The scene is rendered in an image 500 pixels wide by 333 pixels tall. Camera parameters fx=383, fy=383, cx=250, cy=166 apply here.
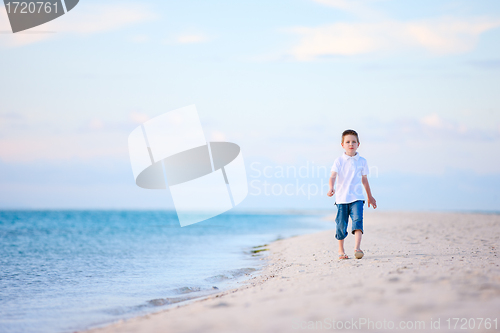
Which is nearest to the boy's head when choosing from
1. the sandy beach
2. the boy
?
the boy

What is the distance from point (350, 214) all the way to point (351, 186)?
1.63ft

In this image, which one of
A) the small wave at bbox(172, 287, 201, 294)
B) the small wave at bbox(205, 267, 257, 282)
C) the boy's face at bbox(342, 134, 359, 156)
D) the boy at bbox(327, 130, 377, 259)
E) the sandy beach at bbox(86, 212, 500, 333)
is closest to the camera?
the sandy beach at bbox(86, 212, 500, 333)

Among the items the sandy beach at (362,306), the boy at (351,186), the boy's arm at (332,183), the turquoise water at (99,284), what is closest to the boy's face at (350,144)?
the boy at (351,186)

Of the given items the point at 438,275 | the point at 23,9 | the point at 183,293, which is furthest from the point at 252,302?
the point at 23,9

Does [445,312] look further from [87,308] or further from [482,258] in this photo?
[87,308]

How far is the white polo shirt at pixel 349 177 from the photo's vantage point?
6.25m

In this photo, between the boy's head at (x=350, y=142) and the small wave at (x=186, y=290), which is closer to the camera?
the small wave at (x=186, y=290)

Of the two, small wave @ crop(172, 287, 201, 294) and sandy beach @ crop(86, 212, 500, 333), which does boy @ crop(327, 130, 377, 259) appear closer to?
sandy beach @ crop(86, 212, 500, 333)

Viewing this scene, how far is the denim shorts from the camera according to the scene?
20.3 ft

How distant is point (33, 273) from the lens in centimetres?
845

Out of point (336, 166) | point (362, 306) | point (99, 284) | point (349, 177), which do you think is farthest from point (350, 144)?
point (99, 284)

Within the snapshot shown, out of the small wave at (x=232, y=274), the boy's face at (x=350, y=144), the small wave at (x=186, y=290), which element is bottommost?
the small wave at (x=232, y=274)

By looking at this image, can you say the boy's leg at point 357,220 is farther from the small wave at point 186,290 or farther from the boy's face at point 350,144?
the small wave at point 186,290

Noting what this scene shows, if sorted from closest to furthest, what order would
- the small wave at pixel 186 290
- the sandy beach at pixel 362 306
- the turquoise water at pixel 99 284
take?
the sandy beach at pixel 362 306
the turquoise water at pixel 99 284
the small wave at pixel 186 290
